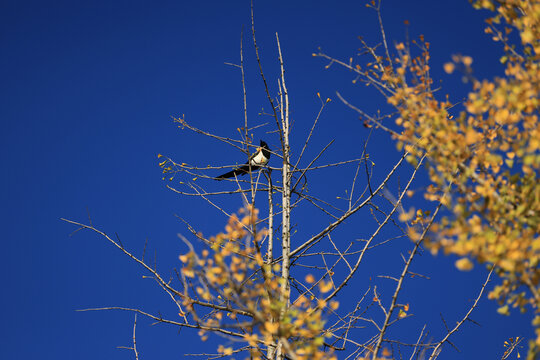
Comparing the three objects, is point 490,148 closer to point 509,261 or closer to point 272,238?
point 509,261

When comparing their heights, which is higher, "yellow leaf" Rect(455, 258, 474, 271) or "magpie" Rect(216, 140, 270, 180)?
"magpie" Rect(216, 140, 270, 180)

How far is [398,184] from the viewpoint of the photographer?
2865 millimetres

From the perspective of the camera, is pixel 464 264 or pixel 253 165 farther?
pixel 253 165

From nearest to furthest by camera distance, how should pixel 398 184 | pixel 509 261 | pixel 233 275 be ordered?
pixel 509 261, pixel 233 275, pixel 398 184

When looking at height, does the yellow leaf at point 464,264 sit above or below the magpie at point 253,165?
below

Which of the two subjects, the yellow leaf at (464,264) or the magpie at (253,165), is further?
the magpie at (253,165)

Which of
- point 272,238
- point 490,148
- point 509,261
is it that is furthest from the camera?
point 272,238

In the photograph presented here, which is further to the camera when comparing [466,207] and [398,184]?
[398,184]

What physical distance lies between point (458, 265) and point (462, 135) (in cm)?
70

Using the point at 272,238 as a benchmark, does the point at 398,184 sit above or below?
below

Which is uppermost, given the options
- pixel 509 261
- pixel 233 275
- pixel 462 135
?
pixel 462 135

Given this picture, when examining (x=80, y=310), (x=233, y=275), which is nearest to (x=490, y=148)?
(x=233, y=275)

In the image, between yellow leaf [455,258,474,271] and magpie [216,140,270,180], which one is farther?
magpie [216,140,270,180]

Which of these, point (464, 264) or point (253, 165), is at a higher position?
point (253, 165)
